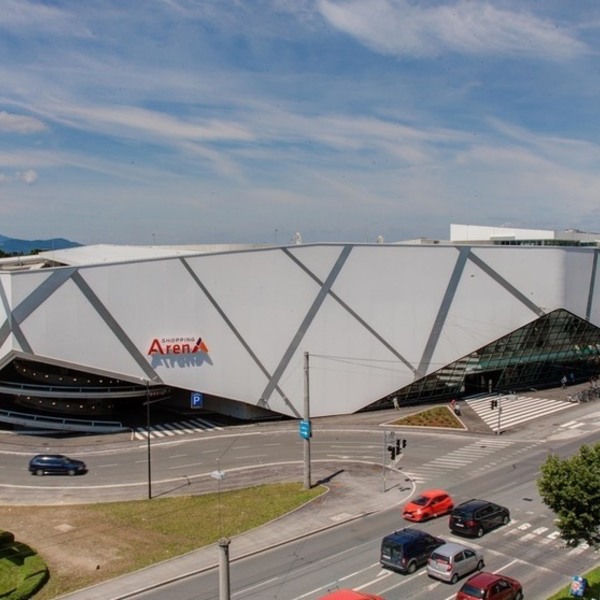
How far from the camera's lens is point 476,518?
27719 mm

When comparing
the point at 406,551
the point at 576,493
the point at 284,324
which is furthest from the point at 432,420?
the point at 576,493

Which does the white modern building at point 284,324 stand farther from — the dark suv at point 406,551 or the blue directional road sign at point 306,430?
the dark suv at point 406,551

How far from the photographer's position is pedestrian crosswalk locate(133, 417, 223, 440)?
48.6m

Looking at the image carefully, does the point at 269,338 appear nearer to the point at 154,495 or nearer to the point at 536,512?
the point at 154,495

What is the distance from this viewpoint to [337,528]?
2917 cm

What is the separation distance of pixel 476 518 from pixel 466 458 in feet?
43.8

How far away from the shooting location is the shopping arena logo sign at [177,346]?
48938 millimetres

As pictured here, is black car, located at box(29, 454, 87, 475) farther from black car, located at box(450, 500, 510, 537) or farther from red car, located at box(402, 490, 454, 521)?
black car, located at box(450, 500, 510, 537)

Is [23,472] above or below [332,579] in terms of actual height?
below

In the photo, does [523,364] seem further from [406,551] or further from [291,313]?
[406,551]

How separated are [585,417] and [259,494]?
3033 centimetres

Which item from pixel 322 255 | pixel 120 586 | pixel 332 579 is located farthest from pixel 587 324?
pixel 120 586

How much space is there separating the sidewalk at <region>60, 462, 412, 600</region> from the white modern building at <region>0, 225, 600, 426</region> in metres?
14.3

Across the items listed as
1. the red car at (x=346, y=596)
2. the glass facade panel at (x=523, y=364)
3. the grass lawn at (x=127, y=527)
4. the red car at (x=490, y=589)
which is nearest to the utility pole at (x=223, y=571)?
the red car at (x=346, y=596)
